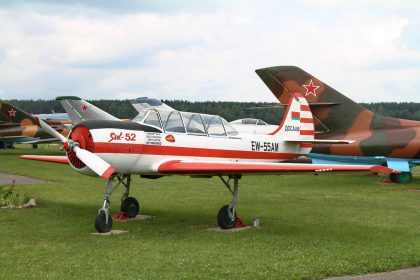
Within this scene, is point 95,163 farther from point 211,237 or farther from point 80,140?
point 211,237

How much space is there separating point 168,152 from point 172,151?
0.10 meters

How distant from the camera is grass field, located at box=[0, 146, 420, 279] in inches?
289

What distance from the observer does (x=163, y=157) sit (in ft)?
35.7

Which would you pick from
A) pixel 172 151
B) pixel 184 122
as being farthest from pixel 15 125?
pixel 172 151

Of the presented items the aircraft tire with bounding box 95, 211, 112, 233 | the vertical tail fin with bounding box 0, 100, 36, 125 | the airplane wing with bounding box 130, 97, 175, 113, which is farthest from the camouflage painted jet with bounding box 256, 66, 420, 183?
the vertical tail fin with bounding box 0, 100, 36, 125

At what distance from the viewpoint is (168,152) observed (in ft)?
36.0

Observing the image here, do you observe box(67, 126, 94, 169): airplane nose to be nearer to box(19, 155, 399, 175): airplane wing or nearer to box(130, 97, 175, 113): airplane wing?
box(19, 155, 399, 175): airplane wing

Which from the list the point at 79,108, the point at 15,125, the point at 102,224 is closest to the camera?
the point at 102,224

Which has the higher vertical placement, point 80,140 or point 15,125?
point 80,140

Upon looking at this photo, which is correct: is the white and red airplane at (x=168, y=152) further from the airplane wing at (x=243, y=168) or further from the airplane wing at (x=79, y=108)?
the airplane wing at (x=79, y=108)

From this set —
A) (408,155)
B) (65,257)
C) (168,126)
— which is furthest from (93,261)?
(408,155)

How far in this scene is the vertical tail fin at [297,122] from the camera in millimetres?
14218

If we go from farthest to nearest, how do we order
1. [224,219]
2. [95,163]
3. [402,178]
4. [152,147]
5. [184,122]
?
[402,178] < [184,122] < [224,219] < [152,147] < [95,163]

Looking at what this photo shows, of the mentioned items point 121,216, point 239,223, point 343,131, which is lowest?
point 121,216
